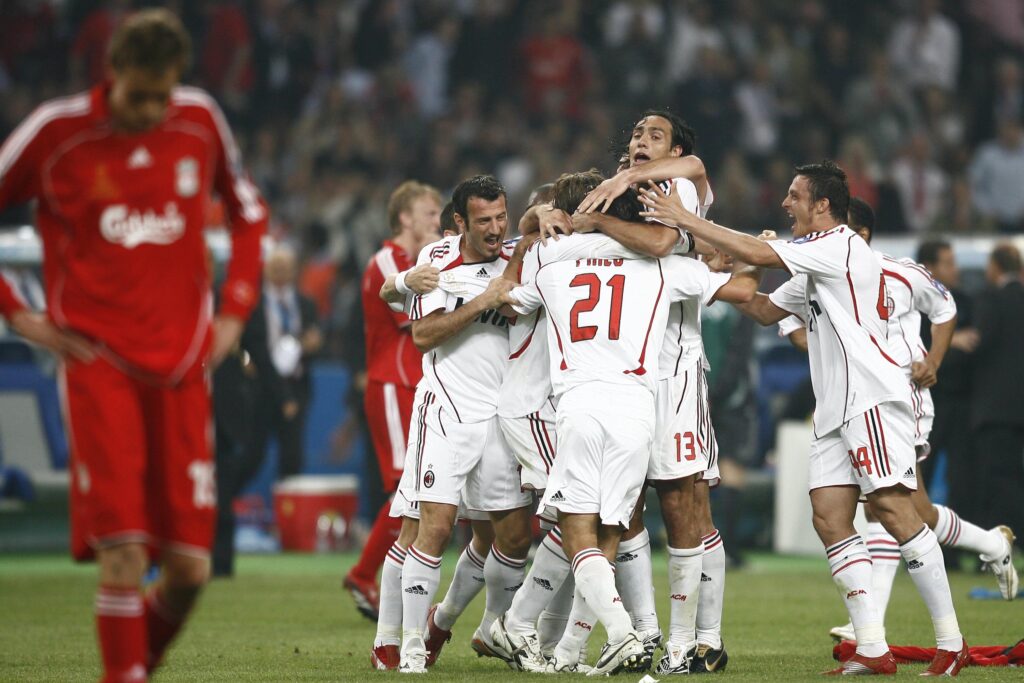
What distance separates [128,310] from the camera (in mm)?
5133

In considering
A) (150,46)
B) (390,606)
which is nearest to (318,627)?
(390,606)

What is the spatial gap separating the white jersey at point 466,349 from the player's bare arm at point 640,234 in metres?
0.62

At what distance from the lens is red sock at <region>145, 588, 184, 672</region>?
216 inches

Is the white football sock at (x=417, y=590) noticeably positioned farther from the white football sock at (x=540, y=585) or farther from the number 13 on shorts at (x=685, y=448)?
the number 13 on shorts at (x=685, y=448)

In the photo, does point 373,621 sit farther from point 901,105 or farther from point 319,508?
point 901,105

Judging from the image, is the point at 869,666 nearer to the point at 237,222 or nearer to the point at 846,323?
the point at 846,323

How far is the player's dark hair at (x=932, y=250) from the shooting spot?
459 inches

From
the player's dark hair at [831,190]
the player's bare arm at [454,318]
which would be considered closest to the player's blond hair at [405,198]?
the player's bare arm at [454,318]

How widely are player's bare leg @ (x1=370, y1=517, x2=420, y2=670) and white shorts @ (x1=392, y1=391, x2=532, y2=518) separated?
0.98 feet

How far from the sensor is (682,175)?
7.36 meters

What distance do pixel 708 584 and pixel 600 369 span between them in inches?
50.1

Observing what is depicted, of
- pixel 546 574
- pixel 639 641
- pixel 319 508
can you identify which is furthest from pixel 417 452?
pixel 319 508

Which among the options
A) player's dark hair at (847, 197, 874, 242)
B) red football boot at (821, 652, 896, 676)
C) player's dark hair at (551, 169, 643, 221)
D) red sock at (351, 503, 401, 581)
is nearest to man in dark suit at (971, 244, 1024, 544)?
player's dark hair at (847, 197, 874, 242)

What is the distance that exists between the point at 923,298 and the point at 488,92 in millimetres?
12391
